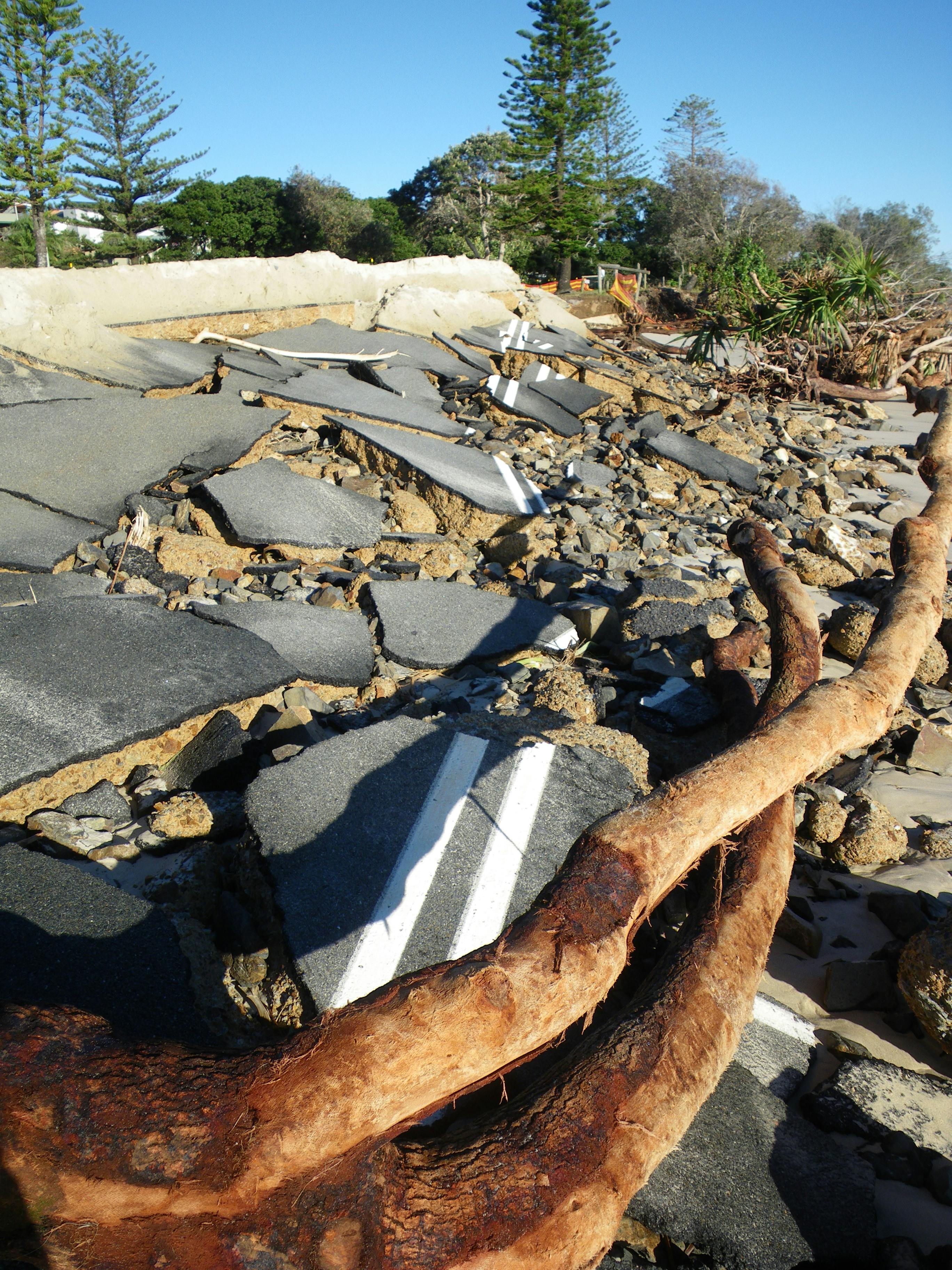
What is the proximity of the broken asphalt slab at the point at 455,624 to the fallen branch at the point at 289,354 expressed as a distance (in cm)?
331

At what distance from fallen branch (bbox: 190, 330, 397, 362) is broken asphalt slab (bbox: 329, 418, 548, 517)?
1428 mm

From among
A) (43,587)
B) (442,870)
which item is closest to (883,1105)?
(442,870)

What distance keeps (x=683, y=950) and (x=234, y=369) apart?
4.94 metres

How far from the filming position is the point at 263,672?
2.32m

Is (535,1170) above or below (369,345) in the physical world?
below

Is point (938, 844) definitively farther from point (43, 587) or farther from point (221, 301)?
point (221, 301)

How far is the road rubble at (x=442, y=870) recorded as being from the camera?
29.5 inches

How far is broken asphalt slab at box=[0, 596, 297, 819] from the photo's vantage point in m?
1.84

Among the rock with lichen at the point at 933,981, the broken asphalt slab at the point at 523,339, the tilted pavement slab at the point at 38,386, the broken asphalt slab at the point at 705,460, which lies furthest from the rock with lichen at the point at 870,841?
the broken asphalt slab at the point at 523,339

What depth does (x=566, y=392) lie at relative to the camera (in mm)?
6707

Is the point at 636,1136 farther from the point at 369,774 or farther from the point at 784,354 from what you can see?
the point at 784,354

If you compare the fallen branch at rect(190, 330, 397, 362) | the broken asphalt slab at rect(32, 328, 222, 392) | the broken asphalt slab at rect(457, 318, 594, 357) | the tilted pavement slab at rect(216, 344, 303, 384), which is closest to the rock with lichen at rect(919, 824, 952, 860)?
the tilted pavement slab at rect(216, 344, 303, 384)

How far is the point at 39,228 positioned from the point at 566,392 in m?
22.8

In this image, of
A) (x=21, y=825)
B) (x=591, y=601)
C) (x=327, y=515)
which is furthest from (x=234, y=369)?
(x=21, y=825)
